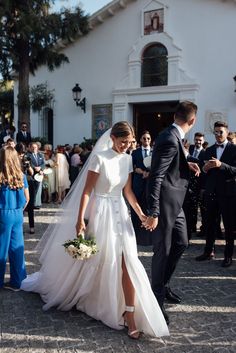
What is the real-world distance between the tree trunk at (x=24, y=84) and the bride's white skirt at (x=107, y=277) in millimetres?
14085

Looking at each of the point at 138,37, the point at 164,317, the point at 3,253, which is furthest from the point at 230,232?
the point at 138,37

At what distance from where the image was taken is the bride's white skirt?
151 inches

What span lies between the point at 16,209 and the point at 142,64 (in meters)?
14.2

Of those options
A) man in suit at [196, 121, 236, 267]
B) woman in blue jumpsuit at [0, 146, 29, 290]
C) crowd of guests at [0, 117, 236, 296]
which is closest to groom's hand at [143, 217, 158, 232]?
crowd of guests at [0, 117, 236, 296]

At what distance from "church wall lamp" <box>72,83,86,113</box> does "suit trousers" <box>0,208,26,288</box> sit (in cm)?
1462

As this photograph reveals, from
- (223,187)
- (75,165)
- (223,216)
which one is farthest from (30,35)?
(223,216)

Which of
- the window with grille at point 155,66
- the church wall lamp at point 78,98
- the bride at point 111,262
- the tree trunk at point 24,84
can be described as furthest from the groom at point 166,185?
the church wall lamp at point 78,98

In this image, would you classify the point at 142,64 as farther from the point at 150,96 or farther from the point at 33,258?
the point at 33,258

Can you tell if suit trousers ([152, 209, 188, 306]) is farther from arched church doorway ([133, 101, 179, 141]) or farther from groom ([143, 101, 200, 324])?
arched church doorway ([133, 101, 179, 141])

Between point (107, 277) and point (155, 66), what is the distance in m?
15.0

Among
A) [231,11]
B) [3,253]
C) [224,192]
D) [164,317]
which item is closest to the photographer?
[164,317]

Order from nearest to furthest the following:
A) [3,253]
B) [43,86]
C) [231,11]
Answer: [3,253] → [231,11] → [43,86]

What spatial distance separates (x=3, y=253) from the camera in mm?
5027

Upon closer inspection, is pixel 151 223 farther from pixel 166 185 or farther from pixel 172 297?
pixel 172 297
